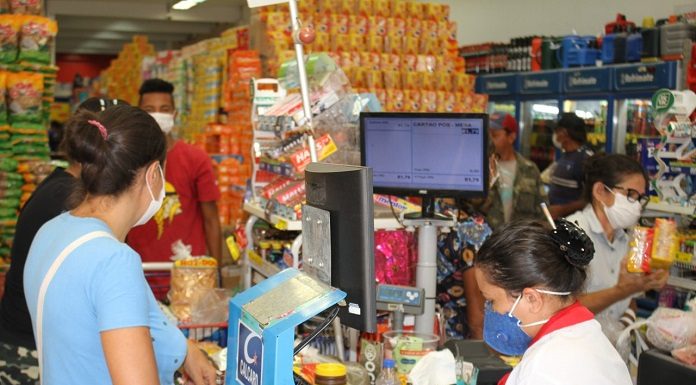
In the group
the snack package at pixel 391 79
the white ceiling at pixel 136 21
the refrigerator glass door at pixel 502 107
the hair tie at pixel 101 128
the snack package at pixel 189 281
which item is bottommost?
the snack package at pixel 189 281

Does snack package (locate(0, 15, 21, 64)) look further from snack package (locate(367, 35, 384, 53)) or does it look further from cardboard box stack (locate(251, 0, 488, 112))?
snack package (locate(367, 35, 384, 53))

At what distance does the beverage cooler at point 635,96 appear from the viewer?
801 centimetres

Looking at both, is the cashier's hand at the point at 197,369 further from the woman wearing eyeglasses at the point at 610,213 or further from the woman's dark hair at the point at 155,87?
the woman's dark hair at the point at 155,87

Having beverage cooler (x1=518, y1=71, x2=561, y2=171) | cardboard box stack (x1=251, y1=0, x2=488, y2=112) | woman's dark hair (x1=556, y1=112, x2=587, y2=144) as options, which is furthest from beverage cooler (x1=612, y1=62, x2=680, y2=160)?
cardboard box stack (x1=251, y1=0, x2=488, y2=112)

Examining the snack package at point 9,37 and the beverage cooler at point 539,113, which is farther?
the beverage cooler at point 539,113

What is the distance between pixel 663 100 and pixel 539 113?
567 centimetres

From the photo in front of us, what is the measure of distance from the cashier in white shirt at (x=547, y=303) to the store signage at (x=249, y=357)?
0.66 metres

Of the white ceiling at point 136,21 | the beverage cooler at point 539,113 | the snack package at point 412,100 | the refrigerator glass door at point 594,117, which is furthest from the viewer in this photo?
the white ceiling at point 136,21

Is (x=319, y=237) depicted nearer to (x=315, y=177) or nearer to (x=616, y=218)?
(x=315, y=177)

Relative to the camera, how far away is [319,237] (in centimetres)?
201

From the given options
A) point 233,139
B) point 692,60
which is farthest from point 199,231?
point 692,60

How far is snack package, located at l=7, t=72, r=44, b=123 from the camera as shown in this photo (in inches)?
276

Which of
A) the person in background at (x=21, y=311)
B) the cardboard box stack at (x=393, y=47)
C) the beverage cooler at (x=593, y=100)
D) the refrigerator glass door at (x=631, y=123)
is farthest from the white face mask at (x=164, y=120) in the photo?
the beverage cooler at (x=593, y=100)

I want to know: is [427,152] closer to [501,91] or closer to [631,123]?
[631,123]
